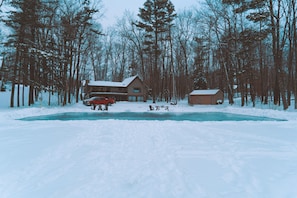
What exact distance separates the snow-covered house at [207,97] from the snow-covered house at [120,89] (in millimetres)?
10905

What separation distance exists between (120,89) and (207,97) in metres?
16.5

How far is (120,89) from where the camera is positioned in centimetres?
3572

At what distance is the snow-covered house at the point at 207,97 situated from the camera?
27484mm
